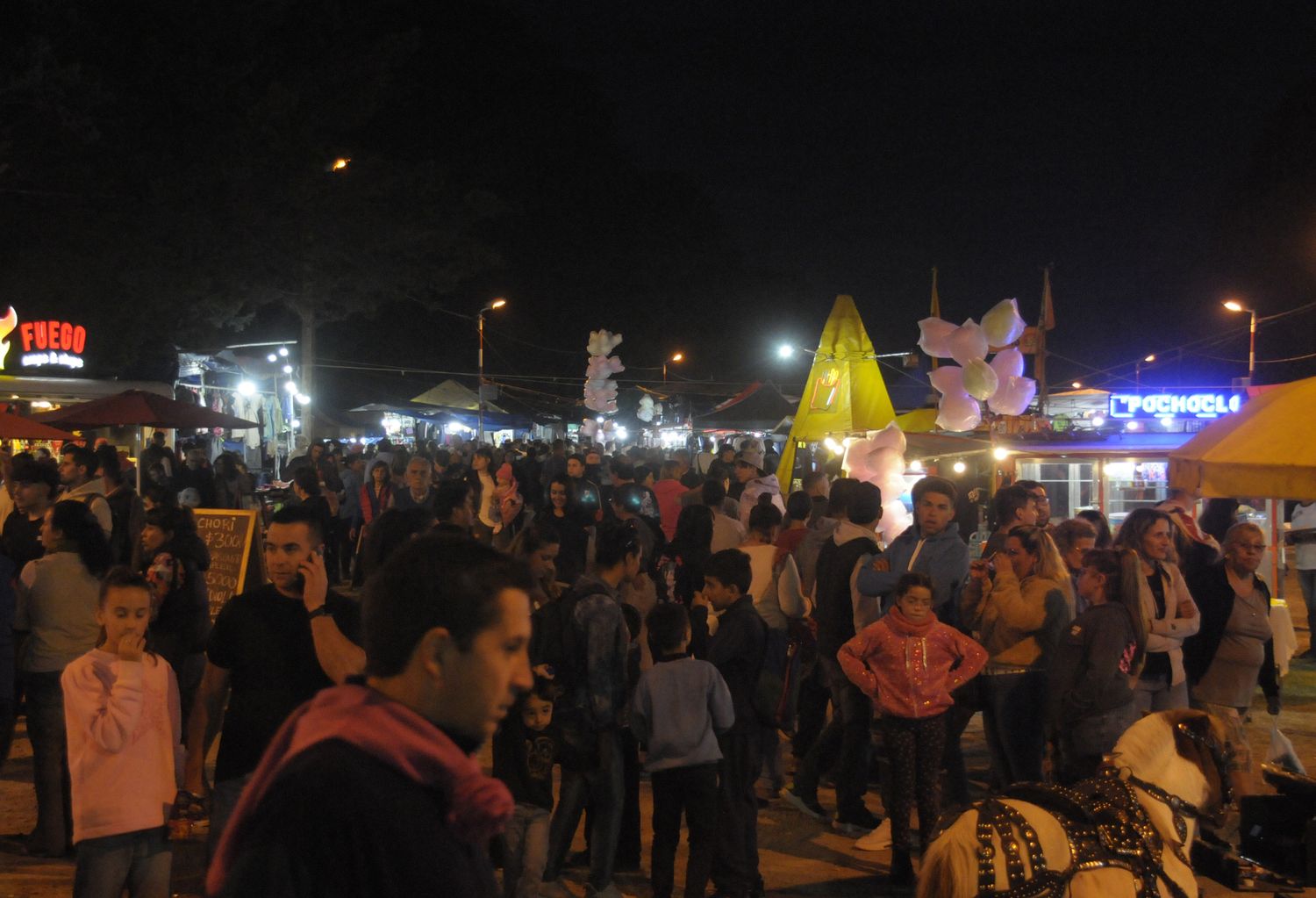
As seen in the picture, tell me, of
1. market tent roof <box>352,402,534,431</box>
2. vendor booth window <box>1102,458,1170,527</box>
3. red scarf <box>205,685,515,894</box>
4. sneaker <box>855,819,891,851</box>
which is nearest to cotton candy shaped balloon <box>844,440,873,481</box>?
vendor booth window <box>1102,458,1170,527</box>

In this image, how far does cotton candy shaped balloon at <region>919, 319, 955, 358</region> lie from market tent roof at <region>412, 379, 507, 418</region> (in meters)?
19.2

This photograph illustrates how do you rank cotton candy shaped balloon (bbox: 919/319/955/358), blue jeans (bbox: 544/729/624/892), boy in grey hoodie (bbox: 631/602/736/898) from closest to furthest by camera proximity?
boy in grey hoodie (bbox: 631/602/736/898), blue jeans (bbox: 544/729/624/892), cotton candy shaped balloon (bbox: 919/319/955/358)

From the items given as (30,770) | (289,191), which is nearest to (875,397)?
(30,770)

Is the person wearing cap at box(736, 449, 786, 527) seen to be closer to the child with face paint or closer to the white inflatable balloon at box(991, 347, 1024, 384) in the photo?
the white inflatable balloon at box(991, 347, 1024, 384)

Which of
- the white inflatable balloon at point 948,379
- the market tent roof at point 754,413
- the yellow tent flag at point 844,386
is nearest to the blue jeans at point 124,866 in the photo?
the white inflatable balloon at point 948,379

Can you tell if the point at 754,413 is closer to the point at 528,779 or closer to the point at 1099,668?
the point at 1099,668

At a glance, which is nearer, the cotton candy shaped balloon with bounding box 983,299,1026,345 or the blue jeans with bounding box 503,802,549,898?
the blue jeans with bounding box 503,802,549,898

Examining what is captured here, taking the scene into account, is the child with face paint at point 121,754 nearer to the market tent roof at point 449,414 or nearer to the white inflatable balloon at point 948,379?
the white inflatable balloon at point 948,379

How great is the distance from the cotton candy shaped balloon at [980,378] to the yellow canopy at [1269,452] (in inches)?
212

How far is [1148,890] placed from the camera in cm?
341

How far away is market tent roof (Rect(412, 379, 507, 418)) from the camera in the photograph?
29281 mm

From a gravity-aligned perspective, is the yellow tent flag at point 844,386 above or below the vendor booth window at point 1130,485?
above

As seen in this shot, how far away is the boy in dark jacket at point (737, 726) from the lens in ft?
16.6

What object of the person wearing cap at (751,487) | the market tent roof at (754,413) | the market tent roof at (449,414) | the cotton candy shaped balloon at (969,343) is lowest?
the person wearing cap at (751,487)
